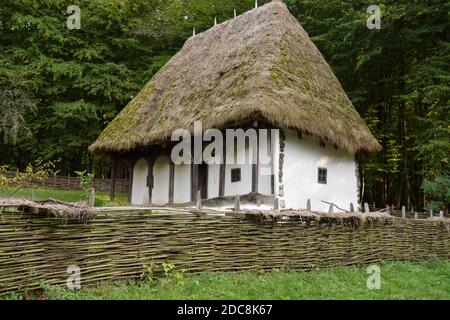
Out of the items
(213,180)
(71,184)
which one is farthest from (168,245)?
(71,184)

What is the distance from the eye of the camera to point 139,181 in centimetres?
1975

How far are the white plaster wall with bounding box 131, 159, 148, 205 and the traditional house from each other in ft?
0.18

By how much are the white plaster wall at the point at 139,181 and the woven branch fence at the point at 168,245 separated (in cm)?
1043

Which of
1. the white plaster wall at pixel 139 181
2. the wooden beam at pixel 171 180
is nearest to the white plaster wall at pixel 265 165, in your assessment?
the wooden beam at pixel 171 180

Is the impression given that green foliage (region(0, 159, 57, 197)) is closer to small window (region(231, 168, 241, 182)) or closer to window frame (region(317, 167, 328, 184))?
small window (region(231, 168, 241, 182))

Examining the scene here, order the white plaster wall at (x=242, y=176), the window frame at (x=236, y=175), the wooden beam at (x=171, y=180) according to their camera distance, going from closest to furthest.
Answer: the white plaster wall at (x=242, y=176), the window frame at (x=236, y=175), the wooden beam at (x=171, y=180)

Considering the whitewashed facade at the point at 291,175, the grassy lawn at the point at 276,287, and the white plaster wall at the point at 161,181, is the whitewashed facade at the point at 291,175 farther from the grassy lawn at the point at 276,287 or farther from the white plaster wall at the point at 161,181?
the grassy lawn at the point at 276,287

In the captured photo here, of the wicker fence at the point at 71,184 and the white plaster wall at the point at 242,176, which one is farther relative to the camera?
the wicker fence at the point at 71,184

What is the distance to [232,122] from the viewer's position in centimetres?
1356

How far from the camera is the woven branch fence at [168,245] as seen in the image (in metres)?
6.29

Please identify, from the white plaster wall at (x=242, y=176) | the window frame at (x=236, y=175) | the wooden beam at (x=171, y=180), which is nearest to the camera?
the white plaster wall at (x=242, y=176)

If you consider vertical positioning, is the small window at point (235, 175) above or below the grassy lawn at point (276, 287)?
above

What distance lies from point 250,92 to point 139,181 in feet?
25.7

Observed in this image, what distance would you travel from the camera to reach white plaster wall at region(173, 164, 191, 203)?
1670 centimetres
